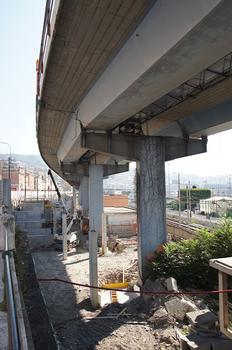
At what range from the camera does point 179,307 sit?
30.6 ft

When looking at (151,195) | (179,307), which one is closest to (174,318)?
(179,307)

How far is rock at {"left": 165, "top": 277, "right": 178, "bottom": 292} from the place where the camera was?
10748mm

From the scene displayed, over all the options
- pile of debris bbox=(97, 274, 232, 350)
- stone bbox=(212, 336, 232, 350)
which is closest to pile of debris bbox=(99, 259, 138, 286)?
pile of debris bbox=(97, 274, 232, 350)

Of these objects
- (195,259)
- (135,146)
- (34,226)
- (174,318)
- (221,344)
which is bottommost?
(174,318)

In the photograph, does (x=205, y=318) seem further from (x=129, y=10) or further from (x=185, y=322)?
(x=129, y=10)

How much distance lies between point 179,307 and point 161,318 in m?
0.54

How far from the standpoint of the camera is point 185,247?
1271 centimetres

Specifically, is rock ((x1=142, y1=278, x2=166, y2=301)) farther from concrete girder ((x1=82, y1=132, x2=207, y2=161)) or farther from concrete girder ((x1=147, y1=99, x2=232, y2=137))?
concrete girder ((x1=147, y1=99, x2=232, y2=137))

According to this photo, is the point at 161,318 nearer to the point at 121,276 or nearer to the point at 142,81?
the point at 142,81

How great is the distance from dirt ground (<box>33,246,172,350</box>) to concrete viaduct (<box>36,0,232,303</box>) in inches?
50.1

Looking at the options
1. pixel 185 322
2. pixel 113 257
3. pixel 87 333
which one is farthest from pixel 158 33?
pixel 113 257

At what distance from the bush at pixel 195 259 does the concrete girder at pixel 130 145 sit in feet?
A: 11.8

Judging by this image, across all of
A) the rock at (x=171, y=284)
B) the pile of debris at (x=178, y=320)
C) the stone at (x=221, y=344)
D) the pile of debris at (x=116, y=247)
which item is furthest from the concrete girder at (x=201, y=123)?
the pile of debris at (x=116, y=247)

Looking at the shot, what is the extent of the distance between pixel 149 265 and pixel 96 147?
15.4 ft
